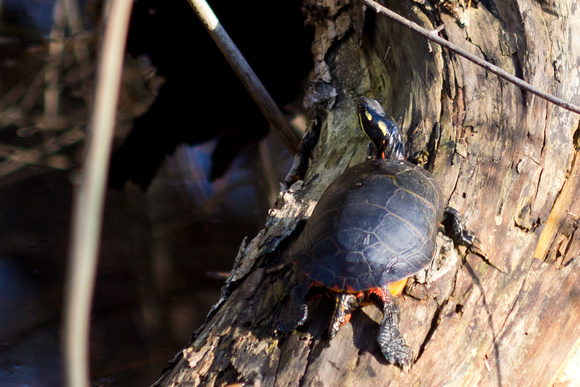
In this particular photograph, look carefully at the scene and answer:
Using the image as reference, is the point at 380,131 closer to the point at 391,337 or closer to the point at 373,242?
the point at 373,242


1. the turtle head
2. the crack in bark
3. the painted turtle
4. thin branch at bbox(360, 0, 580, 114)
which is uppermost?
thin branch at bbox(360, 0, 580, 114)

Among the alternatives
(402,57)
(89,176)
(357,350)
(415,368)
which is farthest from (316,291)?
(402,57)

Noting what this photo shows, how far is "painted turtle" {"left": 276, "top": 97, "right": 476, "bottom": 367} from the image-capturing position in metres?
1.29

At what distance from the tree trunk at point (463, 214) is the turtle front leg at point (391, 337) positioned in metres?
0.04

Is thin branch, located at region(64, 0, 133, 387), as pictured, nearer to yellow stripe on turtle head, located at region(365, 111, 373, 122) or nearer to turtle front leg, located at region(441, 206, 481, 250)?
turtle front leg, located at region(441, 206, 481, 250)

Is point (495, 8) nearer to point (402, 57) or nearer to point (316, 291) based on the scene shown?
point (402, 57)

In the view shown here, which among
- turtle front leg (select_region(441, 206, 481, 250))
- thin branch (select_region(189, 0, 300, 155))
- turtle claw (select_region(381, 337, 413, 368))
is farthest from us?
thin branch (select_region(189, 0, 300, 155))

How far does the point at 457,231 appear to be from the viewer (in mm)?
1472

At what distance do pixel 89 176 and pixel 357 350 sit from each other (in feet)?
3.42

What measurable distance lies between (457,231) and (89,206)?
133 centimetres

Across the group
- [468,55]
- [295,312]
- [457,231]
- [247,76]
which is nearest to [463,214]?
[457,231]

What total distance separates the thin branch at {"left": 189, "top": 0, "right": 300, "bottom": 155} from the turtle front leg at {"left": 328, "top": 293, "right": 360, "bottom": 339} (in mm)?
1288

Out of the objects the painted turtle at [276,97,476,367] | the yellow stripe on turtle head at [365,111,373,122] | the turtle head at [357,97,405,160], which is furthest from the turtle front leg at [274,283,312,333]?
the yellow stripe on turtle head at [365,111,373,122]

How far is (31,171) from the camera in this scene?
9.66 ft
